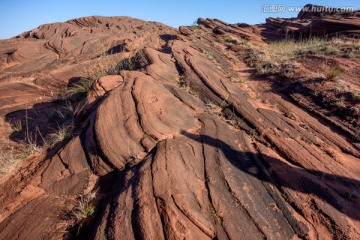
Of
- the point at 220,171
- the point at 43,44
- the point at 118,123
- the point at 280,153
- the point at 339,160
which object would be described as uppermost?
the point at 43,44

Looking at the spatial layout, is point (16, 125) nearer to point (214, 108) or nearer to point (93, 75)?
point (93, 75)

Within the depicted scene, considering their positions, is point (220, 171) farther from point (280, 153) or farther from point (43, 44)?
point (43, 44)

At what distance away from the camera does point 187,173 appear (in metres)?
3.17

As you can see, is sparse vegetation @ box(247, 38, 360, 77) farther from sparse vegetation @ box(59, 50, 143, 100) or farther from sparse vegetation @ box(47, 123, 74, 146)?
sparse vegetation @ box(47, 123, 74, 146)

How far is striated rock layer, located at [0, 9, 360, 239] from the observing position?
8.86 feet

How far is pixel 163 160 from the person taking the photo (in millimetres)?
3289

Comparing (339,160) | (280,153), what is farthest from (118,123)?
(339,160)

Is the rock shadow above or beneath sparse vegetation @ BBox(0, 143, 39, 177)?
beneath

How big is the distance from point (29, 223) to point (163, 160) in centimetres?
179

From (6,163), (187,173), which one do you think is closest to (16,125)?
(6,163)

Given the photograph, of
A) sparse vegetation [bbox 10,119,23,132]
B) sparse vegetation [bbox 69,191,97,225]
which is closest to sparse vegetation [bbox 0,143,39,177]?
sparse vegetation [bbox 10,119,23,132]

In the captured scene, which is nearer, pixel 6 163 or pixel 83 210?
pixel 83 210

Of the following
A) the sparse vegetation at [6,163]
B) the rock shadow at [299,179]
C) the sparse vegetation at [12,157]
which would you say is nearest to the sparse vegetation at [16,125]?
the sparse vegetation at [12,157]

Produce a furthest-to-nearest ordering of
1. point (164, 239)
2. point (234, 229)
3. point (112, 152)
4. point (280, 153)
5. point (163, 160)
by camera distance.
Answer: point (280, 153) → point (112, 152) → point (163, 160) → point (234, 229) → point (164, 239)
